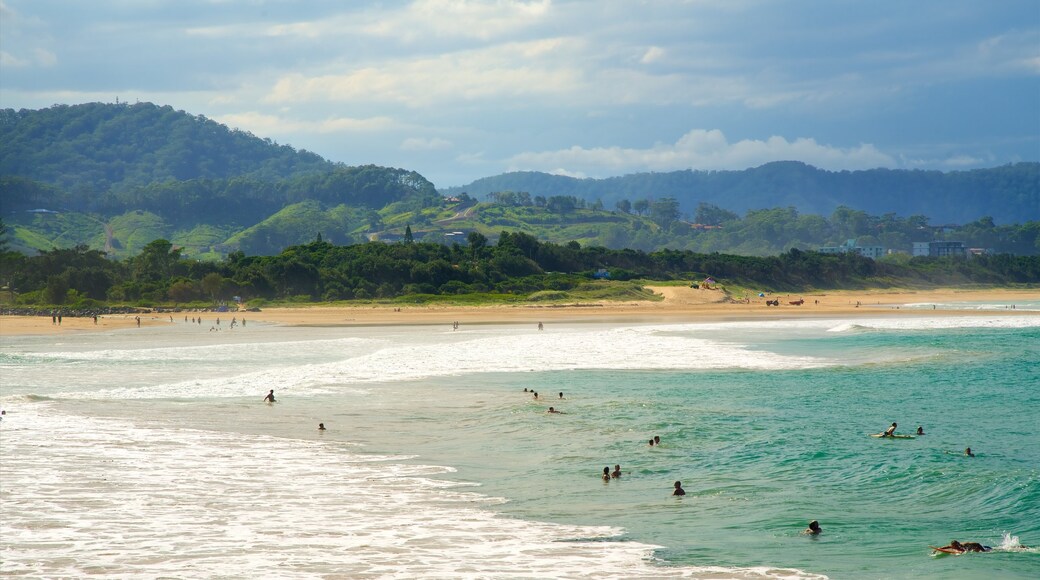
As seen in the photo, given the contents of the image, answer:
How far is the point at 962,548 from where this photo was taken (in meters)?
11.9

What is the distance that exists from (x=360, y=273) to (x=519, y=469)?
7281cm

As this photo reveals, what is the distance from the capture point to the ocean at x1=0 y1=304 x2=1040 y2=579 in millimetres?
11789

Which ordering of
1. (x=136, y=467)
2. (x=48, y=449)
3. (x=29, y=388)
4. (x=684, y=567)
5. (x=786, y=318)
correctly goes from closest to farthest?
(x=684, y=567) < (x=136, y=467) < (x=48, y=449) < (x=29, y=388) < (x=786, y=318)

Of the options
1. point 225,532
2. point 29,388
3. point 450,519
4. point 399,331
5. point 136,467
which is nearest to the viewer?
point 225,532

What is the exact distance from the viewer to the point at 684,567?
11.4 m

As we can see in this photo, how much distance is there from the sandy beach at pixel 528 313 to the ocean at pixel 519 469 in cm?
2823

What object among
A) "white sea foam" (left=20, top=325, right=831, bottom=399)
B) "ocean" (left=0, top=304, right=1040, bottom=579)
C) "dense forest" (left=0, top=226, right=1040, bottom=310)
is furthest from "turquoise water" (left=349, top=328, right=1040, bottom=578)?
"dense forest" (left=0, top=226, right=1040, bottom=310)

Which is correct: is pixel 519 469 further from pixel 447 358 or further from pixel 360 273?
pixel 360 273

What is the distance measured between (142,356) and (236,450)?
80.2 feet

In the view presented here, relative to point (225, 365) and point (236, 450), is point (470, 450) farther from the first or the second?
point (225, 365)

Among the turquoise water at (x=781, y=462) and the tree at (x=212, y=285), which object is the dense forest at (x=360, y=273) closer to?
the tree at (x=212, y=285)

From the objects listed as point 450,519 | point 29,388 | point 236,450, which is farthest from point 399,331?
point 450,519

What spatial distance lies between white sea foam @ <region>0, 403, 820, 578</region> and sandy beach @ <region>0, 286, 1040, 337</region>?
147ft

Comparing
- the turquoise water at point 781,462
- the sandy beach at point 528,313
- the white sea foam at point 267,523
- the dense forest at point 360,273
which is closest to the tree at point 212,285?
the dense forest at point 360,273
